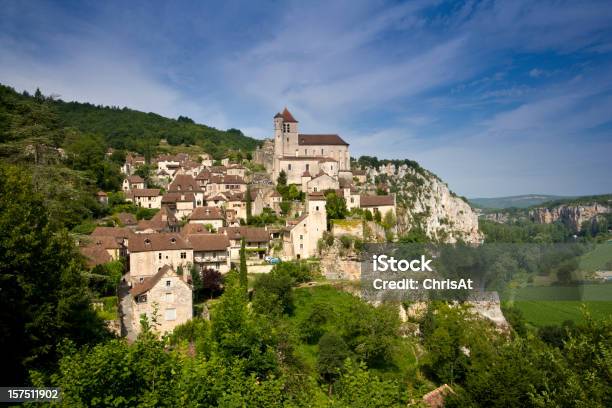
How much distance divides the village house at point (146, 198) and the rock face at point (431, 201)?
243 feet

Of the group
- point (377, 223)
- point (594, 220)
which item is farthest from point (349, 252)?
point (594, 220)

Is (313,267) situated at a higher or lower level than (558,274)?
higher

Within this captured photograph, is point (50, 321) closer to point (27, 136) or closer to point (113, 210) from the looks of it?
point (27, 136)

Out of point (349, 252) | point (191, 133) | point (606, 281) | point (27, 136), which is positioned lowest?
point (606, 281)

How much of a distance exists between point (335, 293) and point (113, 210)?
38.6 meters

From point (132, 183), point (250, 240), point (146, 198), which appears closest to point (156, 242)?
point (250, 240)

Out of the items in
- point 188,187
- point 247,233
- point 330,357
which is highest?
point 188,187

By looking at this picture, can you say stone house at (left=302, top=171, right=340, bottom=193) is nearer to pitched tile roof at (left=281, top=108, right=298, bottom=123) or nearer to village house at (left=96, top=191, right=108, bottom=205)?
pitched tile roof at (left=281, top=108, right=298, bottom=123)

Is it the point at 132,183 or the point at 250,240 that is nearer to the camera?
the point at 250,240

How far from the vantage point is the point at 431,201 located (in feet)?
450

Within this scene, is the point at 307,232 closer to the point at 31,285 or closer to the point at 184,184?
the point at 184,184

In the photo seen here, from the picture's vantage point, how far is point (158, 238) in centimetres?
3944

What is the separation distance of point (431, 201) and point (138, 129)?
109 metres

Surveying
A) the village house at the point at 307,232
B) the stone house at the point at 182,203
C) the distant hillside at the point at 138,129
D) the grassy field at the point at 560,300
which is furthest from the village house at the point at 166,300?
the distant hillside at the point at 138,129
